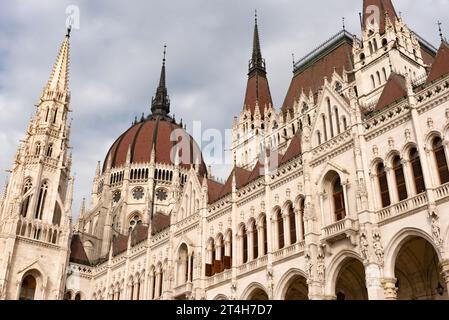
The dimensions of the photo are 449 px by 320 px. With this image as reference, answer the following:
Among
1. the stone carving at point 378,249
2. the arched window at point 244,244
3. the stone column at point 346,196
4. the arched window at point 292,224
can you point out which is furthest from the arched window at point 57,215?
the stone carving at point 378,249

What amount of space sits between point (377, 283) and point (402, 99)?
9.13 m

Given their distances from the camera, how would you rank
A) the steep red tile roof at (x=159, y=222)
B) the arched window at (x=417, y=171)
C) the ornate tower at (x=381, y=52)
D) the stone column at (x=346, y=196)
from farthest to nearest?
the steep red tile roof at (x=159, y=222)
the ornate tower at (x=381, y=52)
the stone column at (x=346, y=196)
the arched window at (x=417, y=171)

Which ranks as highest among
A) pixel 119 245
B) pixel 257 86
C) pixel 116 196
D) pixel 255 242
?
pixel 257 86

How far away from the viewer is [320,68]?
44.6 meters

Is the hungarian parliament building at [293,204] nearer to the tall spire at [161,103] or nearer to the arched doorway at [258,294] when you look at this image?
the arched doorway at [258,294]

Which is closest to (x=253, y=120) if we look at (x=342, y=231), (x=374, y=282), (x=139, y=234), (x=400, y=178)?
(x=139, y=234)

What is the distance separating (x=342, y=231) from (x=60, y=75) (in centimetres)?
4003

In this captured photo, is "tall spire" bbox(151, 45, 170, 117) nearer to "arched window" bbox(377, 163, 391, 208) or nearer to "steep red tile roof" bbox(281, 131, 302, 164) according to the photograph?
"steep red tile roof" bbox(281, 131, 302, 164)

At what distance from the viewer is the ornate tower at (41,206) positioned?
4150 cm

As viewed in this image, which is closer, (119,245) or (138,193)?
(119,245)

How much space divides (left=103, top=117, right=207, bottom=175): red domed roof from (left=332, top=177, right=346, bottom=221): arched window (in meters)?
38.5

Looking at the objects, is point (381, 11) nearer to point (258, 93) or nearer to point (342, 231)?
point (258, 93)

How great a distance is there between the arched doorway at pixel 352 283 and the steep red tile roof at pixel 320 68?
18954 mm
